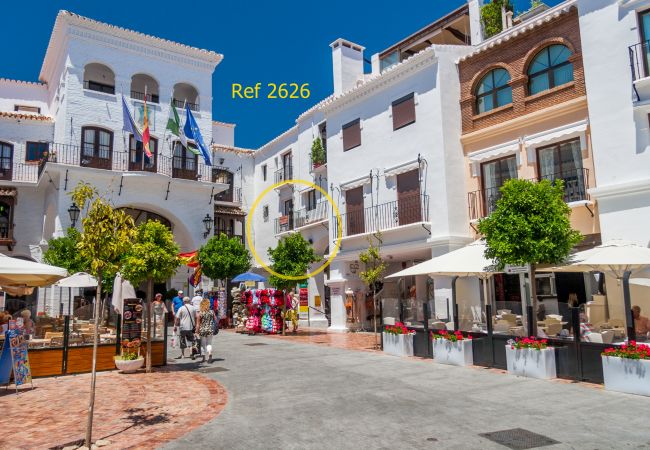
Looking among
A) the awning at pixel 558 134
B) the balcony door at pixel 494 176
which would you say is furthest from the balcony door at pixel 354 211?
the awning at pixel 558 134

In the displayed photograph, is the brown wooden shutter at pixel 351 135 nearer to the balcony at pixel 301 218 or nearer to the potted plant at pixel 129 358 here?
the balcony at pixel 301 218

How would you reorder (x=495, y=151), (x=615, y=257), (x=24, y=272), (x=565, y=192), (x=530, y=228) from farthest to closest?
1. (x=495, y=151)
2. (x=565, y=192)
3. (x=530, y=228)
4. (x=24, y=272)
5. (x=615, y=257)

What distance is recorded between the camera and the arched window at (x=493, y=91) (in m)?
17.6

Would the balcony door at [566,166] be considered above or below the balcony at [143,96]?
below

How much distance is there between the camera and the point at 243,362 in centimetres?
1391

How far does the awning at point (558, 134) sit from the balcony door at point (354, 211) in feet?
25.7

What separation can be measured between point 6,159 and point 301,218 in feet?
52.3

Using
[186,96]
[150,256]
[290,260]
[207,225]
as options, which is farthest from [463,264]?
[186,96]

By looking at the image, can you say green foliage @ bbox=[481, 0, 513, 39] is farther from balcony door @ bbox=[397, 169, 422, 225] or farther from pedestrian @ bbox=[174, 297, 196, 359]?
pedestrian @ bbox=[174, 297, 196, 359]

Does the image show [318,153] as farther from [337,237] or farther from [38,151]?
[38,151]

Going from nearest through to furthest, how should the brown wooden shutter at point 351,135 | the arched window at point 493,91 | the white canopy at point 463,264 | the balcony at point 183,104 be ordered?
1. the white canopy at point 463,264
2. the arched window at point 493,91
3. the brown wooden shutter at point 351,135
4. the balcony at point 183,104

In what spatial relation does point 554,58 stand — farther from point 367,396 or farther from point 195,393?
point 195,393

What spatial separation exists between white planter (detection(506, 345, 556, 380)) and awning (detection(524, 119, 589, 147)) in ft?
24.6

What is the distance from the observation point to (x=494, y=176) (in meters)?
18.0
